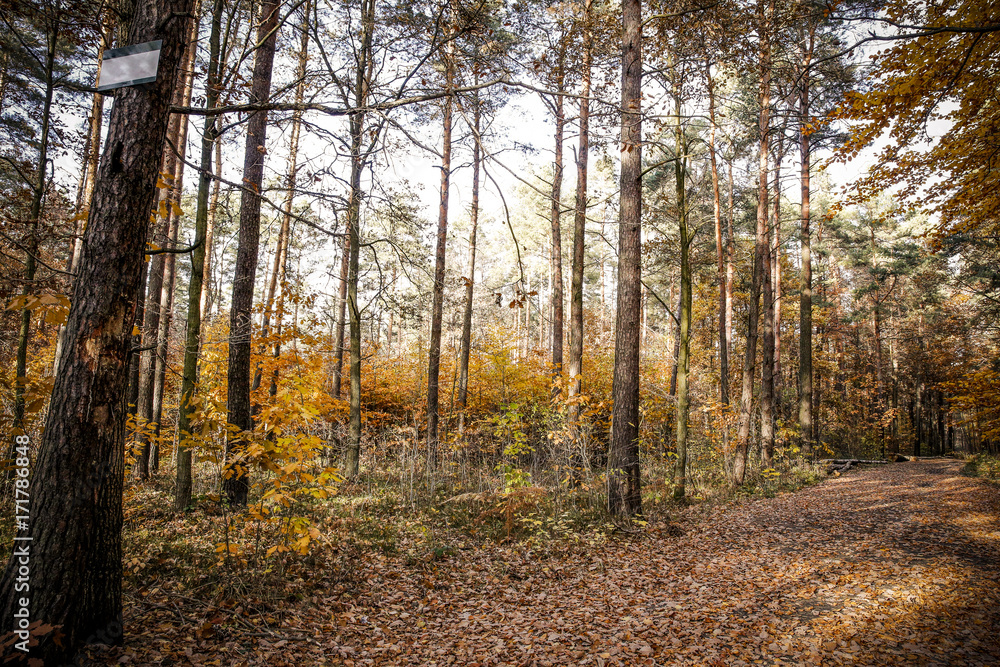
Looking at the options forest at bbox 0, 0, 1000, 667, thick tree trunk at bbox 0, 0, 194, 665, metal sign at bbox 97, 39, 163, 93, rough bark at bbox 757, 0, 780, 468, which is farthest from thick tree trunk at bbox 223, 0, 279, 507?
rough bark at bbox 757, 0, 780, 468

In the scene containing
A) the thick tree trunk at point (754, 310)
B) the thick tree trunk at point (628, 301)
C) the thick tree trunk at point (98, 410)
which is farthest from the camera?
the thick tree trunk at point (754, 310)

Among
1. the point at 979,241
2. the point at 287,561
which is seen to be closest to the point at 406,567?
the point at 287,561

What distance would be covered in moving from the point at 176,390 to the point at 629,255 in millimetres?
11950

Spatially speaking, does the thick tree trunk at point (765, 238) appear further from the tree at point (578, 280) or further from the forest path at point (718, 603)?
the forest path at point (718, 603)

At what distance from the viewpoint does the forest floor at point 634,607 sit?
3375 mm

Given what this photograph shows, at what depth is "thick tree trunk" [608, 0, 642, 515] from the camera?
23.1 feet

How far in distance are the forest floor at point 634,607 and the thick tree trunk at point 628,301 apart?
2.71ft

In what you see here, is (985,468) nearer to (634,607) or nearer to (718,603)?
(718,603)

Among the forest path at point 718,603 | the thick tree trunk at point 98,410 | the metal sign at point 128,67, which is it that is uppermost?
the metal sign at point 128,67

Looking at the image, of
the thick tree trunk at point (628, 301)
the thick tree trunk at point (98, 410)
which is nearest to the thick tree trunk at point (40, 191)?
the thick tree trunk at point (98, 410)

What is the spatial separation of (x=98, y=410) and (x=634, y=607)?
4687 mm

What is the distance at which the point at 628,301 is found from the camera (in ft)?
23.9

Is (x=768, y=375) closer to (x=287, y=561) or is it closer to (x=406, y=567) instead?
(x=406, y=567)

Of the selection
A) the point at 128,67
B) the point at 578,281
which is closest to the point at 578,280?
the point at 578,281
